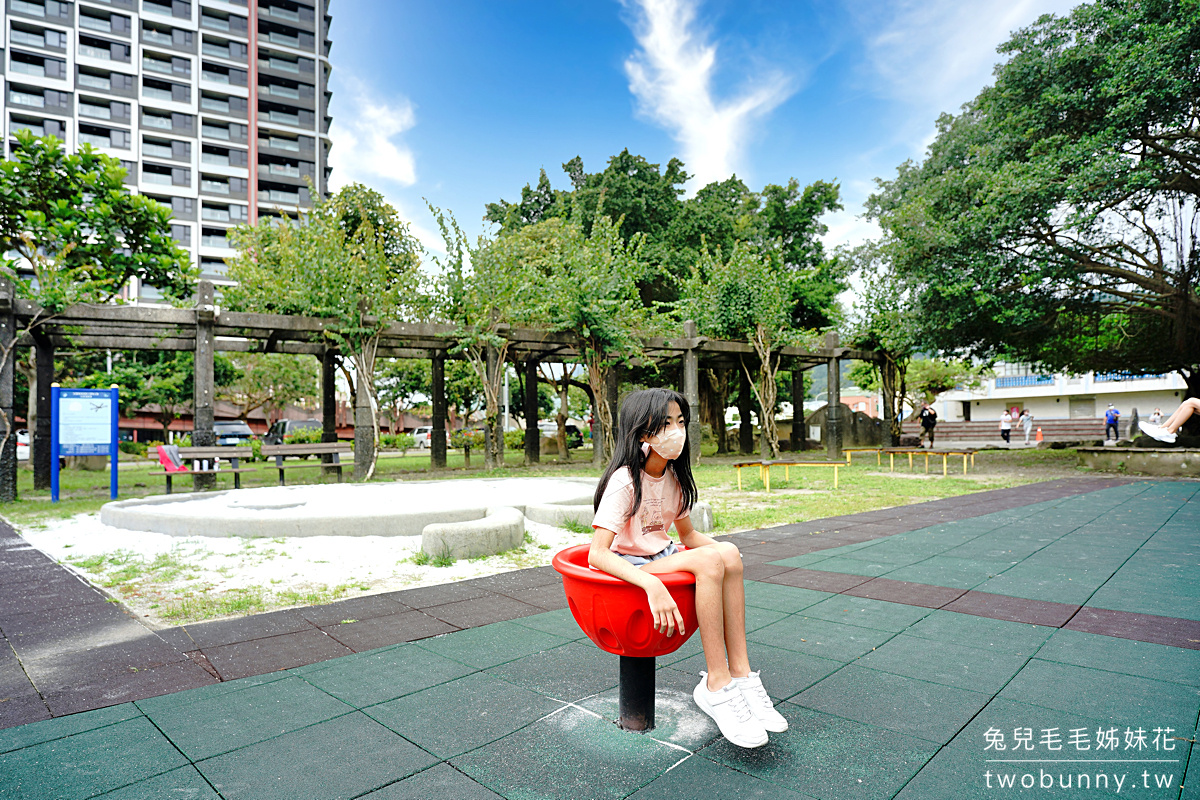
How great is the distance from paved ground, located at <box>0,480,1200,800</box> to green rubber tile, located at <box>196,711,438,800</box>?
0.01 meters

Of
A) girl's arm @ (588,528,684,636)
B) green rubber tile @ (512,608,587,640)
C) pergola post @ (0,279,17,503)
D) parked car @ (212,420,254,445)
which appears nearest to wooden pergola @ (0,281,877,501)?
pergola post @ (0,279,17,503)

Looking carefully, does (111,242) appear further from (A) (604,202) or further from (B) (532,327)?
(A) (604,202)

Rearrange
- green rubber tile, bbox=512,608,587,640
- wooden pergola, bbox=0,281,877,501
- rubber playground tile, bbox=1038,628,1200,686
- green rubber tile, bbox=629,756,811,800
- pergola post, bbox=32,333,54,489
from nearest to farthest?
1. green rubber tile, bbox=629,756,811,800
2. rubber playground tile, bbox=1038,628,1200,686
3. green rubber tile, bbox=512,608,587,640
4. wooden pergola, bbox=0,281,877,501
5. pergola post, bbox=32,333,54,489

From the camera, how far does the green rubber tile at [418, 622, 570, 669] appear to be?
10.9ft

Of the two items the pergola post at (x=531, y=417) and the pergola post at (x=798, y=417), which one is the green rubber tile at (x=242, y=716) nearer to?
the pergola post at (x=531, y=417)

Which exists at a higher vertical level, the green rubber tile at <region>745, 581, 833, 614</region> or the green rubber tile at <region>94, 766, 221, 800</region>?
the green rubber tile at <region>94, 766, 221, 800</region>

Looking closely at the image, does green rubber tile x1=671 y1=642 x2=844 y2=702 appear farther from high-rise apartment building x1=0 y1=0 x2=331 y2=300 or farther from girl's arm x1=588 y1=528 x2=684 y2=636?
high-rise apartment building x1=0 y1=0 x2=331 y2=300

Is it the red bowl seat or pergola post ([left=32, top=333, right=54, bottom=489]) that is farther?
pergola post ([left=32, top=333, right=54, bottom=489])

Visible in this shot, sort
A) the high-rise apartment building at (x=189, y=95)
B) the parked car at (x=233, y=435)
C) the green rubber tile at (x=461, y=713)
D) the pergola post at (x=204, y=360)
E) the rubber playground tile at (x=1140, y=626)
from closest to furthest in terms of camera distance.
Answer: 1. the green rubber tile at (x=461, y=713)
2. the rubber playground tile at (x=1140, y=626)
3. the pergola post at (x=204, y=360)
4. the parked car at (x=233, y=435)
5. the high-rise apartment building at (x=189, y=95)

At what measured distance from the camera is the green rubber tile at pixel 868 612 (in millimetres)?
3805

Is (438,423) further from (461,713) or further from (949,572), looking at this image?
(461,713)

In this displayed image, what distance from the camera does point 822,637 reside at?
11.7 ft

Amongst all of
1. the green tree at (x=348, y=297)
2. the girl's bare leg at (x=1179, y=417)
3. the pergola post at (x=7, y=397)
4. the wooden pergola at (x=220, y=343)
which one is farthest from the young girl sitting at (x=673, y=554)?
the green tree at (x=348, y=297)

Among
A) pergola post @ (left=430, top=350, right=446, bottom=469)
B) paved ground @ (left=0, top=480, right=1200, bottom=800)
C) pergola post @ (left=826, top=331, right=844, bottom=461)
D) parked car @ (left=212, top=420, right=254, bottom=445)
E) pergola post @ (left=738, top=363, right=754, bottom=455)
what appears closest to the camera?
paved ground @ (left=0, top=480, right=1200, bottom=800)
